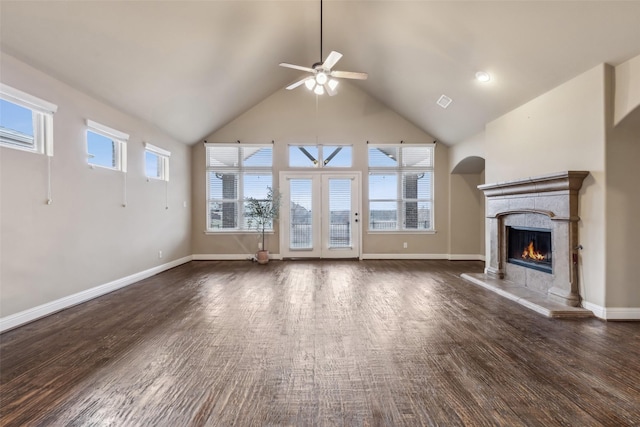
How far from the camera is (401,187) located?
7215 mm

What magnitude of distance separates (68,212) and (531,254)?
18.9 ft

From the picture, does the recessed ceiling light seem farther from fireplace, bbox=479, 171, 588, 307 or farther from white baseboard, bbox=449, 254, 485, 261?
white baseboard, bbox=449, 254, 485, 261

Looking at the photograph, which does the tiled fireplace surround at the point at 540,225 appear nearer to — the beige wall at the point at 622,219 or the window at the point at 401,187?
the beige wall at the point at 622,219

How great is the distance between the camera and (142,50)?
367cm

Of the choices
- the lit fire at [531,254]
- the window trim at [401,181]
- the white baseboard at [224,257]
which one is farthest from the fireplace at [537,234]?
the white baseboard at [224,257]

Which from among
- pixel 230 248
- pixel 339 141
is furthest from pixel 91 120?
pixel 339 141

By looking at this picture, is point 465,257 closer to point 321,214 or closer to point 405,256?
point 405,256

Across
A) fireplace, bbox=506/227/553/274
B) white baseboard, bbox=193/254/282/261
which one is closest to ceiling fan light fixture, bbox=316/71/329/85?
fireplace, bbox=506/227/553/274

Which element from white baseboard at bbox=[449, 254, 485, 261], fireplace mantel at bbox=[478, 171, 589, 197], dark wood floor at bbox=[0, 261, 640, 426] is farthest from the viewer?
white baseboard at bbox=[449, 254, 485, 261]

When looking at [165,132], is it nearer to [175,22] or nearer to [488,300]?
[175,22]

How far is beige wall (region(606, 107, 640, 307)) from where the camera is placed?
10.2 feet

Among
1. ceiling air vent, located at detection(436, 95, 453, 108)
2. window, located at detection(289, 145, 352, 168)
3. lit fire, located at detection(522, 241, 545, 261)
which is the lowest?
lit fire, located at detection(522, 241, 545, 261)

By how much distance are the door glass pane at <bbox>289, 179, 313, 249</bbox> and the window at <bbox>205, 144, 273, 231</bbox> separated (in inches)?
25.1

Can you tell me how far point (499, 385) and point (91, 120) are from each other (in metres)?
4.93
